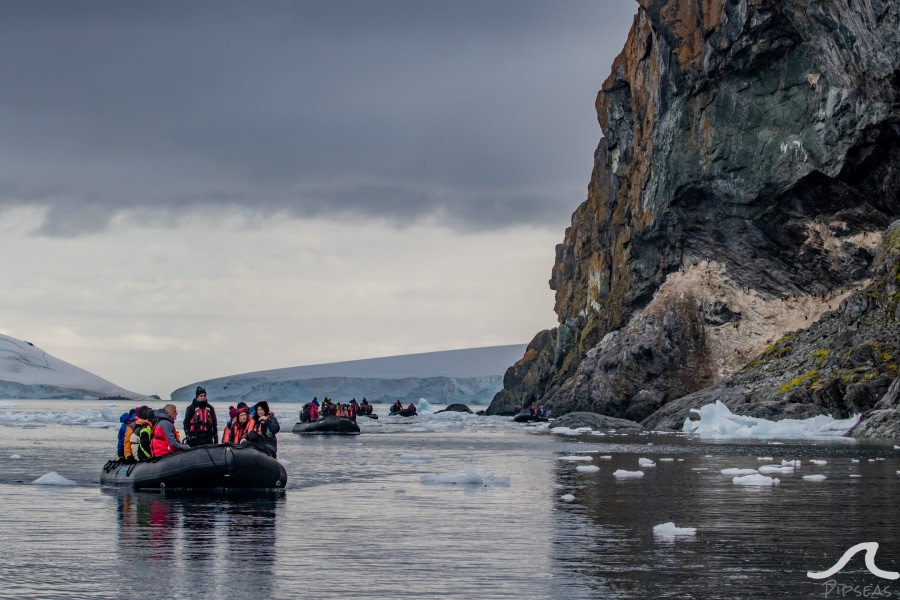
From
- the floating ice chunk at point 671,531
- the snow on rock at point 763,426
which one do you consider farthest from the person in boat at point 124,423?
the snow on rock at point 763,426

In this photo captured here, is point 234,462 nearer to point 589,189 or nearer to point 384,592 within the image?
point 384,592

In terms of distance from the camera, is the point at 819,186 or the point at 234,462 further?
the point at 819,186

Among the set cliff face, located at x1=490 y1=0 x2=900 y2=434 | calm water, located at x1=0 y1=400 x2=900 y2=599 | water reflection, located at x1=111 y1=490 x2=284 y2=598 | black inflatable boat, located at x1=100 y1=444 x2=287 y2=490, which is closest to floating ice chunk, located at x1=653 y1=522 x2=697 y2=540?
calm water, located at x1=0 y1=400 x2=900 y2=599

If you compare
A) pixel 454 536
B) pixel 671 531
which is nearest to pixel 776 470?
pixel 671 531

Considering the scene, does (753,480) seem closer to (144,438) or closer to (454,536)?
(454,536)

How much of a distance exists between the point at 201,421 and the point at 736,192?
54.5 meters

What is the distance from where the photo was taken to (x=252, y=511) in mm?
17938

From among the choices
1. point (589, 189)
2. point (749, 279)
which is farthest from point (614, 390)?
point (589, 189)

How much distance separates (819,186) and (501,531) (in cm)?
5695

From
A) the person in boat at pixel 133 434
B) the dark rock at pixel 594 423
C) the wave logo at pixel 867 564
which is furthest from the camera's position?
the dark rock at pixel 594 423

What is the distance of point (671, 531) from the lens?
48.5 feet

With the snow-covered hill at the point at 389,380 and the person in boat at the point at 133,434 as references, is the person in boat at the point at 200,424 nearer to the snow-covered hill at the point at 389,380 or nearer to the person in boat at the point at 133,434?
the person in boat at the point at 133,434

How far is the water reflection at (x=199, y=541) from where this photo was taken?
11.2m

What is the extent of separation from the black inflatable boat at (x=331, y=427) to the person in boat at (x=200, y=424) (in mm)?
29556
